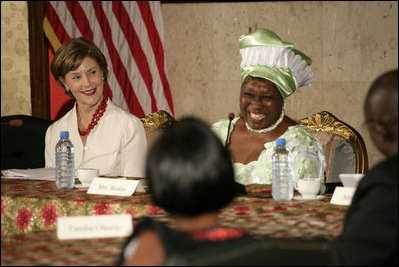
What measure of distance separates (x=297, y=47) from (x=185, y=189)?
13.5 ft

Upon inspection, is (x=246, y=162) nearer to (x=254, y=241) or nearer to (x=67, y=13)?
(x=254, y=241)

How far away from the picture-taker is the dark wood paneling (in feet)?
18.4

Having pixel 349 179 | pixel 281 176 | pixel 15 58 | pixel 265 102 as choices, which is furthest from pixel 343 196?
pixel 15 58

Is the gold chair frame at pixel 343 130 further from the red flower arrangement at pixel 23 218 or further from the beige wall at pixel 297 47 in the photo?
the red flower arrangement at pixel 23 218

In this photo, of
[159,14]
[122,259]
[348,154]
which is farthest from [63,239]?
[159,14]

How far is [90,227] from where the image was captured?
1.78m

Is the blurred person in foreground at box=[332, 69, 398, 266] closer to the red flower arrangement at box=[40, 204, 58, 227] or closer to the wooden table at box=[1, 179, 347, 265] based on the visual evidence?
the wooden table at box=[1, 179, 347, 265]

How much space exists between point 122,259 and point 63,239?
1.75 ft

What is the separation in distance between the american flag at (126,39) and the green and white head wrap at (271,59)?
6.78 feet

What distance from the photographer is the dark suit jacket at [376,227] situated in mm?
1333

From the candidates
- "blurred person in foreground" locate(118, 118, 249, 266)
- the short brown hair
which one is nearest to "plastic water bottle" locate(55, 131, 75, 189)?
the short brown hair

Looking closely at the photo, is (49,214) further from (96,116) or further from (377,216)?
(377,216)

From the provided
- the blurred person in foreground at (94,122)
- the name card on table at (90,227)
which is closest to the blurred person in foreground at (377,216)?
the name card on table at (90,227)

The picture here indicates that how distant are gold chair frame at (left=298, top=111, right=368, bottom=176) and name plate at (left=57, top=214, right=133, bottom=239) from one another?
199 cm
